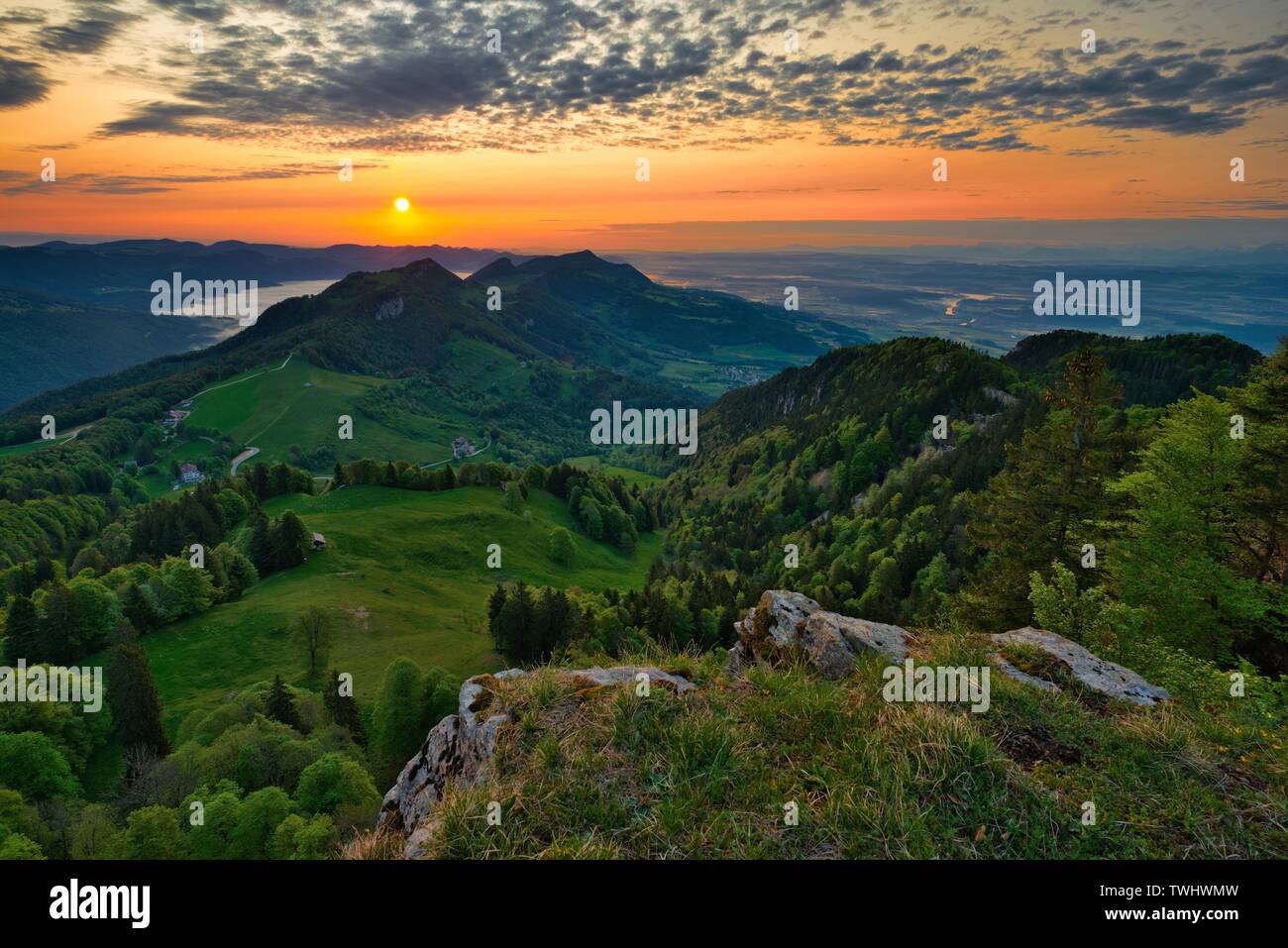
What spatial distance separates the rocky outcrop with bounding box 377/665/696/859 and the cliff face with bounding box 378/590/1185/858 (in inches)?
1.6

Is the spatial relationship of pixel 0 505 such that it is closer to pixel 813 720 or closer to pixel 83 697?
pixel 83 697

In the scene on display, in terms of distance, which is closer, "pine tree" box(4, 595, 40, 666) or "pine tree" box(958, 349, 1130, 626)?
"pine tree" box(958, 349, 1130, 626)

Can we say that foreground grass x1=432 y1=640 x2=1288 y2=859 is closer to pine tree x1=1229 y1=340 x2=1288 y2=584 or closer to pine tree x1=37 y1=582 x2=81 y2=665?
pine tree x1=1229 y1=340 x2=1288 y2=584

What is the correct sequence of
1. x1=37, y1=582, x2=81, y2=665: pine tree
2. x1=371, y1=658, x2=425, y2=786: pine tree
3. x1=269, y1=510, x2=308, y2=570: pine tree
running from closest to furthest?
x1=371, y1=658, x2=425, y2=786: pine tree
x1=37, y1=582, x2=81, y2=665: pine tree
x1=269, y1=510, x2=308, y2=570: pine tree

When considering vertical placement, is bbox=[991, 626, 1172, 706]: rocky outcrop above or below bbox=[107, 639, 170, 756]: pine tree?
above

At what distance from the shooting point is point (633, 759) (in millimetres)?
8469

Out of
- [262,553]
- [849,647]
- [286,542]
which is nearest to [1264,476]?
[849,647]

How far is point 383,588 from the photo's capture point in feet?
328

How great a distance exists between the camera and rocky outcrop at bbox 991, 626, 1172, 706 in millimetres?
10992

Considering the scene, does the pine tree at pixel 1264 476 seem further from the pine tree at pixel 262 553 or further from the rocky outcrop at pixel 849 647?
the pine tree at pixel 262 553

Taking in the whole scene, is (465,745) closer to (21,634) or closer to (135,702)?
(135,702)

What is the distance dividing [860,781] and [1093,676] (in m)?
7.28

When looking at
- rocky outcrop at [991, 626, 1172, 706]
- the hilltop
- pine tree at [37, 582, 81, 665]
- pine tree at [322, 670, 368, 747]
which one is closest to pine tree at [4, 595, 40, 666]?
pine tree at [37, 582, 81, 665]

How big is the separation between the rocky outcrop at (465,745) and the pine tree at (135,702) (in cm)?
6972
